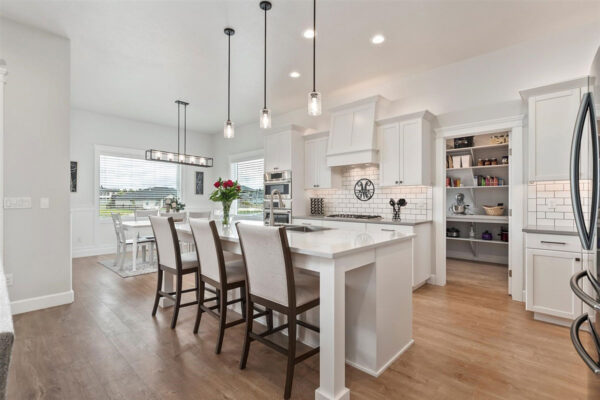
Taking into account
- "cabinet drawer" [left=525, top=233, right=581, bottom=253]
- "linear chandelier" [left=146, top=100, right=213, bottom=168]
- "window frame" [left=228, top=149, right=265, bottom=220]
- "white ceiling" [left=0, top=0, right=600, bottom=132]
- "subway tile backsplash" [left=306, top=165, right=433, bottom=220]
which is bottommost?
"cabinet drawer" [left=525, top=233, right=581, bottom=253]

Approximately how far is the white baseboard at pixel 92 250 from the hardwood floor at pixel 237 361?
128 inches

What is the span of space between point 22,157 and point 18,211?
56cm

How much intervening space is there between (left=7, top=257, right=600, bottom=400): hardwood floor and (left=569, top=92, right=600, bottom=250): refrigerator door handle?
0.58m

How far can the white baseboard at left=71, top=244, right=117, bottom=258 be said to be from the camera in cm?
587

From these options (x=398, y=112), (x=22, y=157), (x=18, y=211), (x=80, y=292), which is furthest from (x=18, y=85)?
(x=398, y=112)

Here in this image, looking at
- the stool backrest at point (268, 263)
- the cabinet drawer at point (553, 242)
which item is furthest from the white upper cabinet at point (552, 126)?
the stool backrest at point (268, 263)

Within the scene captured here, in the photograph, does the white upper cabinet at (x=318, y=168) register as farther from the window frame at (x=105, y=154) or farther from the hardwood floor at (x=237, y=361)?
the window frame at (x=105, y=154)

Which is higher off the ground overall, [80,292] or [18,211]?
[18,211]

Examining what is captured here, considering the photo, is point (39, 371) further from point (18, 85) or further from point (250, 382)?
point (18, 85)

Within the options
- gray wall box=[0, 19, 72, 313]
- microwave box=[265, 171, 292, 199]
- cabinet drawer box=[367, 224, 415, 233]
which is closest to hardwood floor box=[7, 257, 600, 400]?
gray wall box=[0, 19, 72, 313]

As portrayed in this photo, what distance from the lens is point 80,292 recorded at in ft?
12.1

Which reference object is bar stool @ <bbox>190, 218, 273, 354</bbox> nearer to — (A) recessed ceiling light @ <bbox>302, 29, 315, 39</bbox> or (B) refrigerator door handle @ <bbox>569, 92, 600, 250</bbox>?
(B) refrigerator door handle @ <bbox>569, 92, 600, 250</bbox>

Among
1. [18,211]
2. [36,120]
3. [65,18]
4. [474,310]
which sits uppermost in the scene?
[65,18]

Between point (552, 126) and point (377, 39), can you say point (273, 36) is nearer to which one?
point (377, 39)
